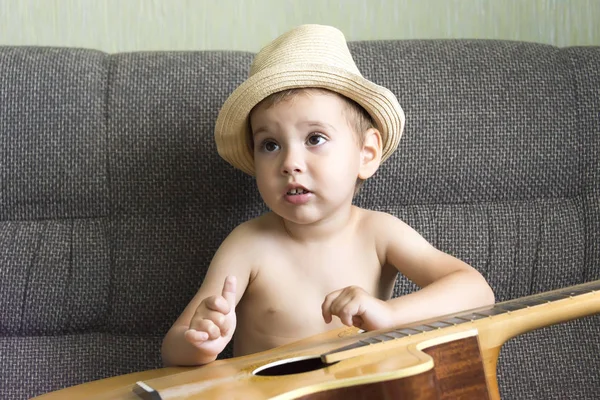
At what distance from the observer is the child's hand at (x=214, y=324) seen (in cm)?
102

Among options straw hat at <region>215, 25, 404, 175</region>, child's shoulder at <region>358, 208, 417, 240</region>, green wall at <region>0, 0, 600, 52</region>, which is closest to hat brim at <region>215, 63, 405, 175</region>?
straw hat at <region>215, 25, 404, 175</region>

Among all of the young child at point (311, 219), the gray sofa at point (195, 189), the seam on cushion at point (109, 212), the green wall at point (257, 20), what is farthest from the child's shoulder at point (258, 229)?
the green wall at point (257, 20)

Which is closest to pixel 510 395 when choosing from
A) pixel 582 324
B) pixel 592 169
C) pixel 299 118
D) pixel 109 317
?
pixel 582 324

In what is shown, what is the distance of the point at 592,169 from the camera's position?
1.47 metres

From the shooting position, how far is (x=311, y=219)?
1.21 m

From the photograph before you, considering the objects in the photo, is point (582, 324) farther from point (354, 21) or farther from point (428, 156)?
point (354, 21)

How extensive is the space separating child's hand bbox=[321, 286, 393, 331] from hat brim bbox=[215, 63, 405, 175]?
332 mm

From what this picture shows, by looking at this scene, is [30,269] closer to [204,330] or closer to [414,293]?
[204,330]

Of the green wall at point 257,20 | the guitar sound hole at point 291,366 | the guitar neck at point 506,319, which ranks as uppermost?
the green wall at point 257,20

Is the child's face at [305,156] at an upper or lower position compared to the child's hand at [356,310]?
upper

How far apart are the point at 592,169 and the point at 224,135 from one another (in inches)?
28.2

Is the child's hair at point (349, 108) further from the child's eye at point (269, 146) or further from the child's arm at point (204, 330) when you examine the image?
the child's arm at point (204, 330)

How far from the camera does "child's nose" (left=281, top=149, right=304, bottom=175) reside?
3.84ft

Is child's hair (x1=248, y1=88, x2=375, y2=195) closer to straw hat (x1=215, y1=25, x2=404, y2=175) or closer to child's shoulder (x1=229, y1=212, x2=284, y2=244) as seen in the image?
straw hat (x1=215, y1=25, x2=404, y2=175)
